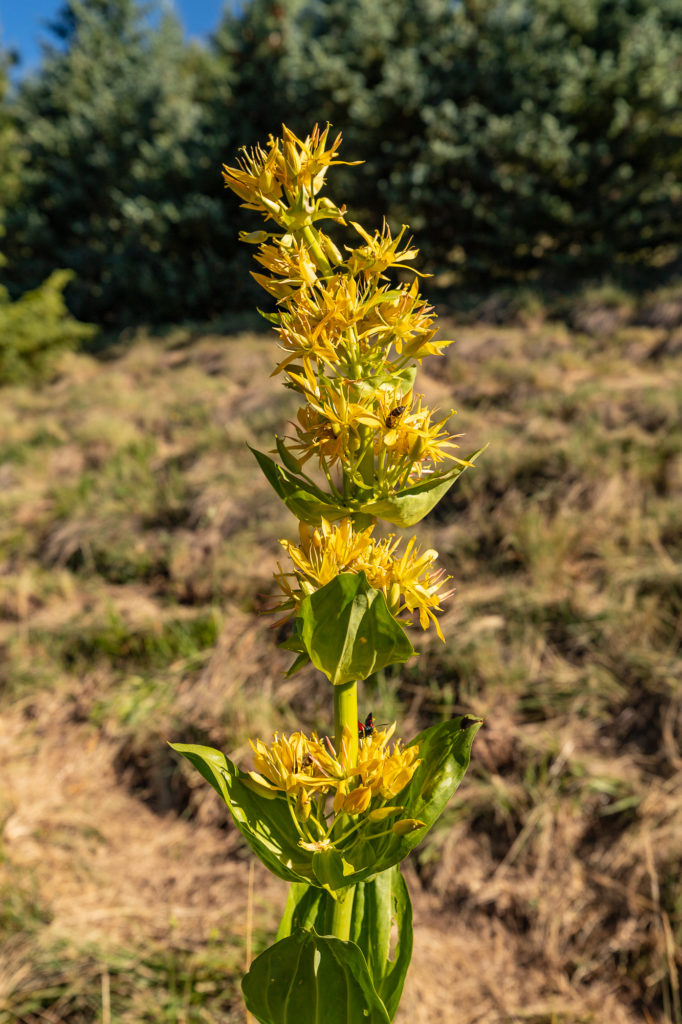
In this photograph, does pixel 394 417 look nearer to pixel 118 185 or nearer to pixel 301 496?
pixel 301 496

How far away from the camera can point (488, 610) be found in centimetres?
376

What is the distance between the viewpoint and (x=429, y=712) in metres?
3.31

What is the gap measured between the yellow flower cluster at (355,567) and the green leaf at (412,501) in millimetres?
50

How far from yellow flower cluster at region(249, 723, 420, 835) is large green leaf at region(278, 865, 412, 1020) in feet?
0.99

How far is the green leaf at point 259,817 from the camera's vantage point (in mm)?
1067

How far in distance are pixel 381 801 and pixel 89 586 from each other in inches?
159

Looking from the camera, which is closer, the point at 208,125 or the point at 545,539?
the point at 545,539

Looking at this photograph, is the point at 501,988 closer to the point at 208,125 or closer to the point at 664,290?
the point at 664,290

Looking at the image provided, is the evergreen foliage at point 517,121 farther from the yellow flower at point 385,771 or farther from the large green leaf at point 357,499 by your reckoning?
the yellow flower at point 385,771

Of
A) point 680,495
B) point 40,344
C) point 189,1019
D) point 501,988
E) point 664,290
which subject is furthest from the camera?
point 40,344

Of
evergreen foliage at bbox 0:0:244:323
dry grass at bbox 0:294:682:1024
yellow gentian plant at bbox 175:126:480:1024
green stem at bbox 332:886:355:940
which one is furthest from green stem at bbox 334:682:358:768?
evergreen foliage at bbox 0:0:244:323

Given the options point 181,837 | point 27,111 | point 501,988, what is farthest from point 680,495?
point 27,111

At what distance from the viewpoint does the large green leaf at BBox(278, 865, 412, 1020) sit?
1.26 m

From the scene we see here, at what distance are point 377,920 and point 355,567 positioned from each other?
2.53 feet
